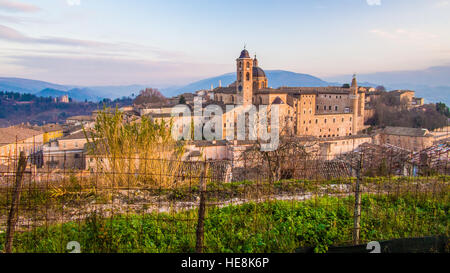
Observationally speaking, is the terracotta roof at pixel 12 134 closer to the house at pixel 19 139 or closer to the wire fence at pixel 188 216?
the house at pixel 19 139

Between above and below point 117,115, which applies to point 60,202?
below

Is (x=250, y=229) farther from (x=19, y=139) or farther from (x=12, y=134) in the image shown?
(x=19, y=139)

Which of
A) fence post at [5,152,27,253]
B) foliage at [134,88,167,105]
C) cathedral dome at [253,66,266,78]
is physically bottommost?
fence post at [5,152,27,253]

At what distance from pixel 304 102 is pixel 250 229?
4403cm

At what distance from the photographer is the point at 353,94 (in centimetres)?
4938

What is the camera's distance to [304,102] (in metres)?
46.4

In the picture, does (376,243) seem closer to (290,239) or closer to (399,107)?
(290,239)

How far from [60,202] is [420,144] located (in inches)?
1567

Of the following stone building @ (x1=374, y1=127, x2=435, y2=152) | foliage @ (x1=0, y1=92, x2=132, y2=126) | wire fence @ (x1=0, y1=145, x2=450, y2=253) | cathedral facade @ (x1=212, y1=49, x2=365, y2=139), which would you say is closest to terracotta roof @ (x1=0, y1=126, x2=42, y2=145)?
cathedral facade @ (x1=212, y1=49, x2=365, y2=139)

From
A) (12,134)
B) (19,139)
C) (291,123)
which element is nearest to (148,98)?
(19,139)

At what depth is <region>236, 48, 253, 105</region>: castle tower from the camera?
4216cm

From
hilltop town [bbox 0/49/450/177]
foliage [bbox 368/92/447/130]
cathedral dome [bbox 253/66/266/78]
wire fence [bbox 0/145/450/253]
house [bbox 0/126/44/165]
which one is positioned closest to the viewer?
wire fence [bbox 0/145/450/253]

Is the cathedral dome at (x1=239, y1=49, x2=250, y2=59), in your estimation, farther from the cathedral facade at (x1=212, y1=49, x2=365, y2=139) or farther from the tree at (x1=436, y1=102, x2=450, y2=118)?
the tree at (x1=436, y1=102, x2=450, y2=118)
